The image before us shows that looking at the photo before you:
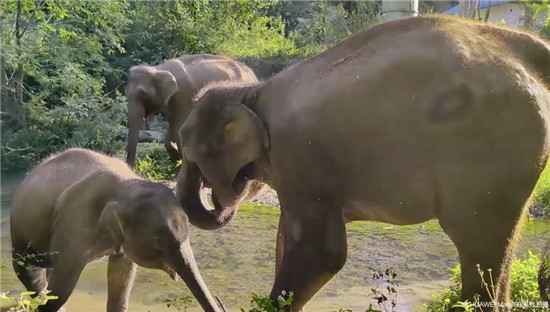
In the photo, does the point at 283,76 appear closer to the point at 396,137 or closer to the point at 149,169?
the point at 396,137

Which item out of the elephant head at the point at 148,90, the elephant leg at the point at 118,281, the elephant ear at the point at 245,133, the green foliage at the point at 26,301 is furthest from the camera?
the elephant head at the point at 148,90

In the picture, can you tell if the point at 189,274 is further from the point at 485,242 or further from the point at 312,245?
the point at 485,242

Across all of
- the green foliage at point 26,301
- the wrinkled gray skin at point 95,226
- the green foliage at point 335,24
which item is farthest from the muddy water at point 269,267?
the green foliage at point 335,24

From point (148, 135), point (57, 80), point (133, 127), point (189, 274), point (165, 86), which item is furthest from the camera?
point (148, 135)

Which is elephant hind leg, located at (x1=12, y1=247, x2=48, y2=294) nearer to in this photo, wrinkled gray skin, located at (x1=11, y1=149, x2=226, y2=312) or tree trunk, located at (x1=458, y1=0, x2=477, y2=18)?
wrinkled gray skin, located at (x1=11, y1=149, x2=226, y2=312)

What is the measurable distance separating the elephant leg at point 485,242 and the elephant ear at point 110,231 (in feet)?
4.30

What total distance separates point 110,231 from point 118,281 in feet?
1.60

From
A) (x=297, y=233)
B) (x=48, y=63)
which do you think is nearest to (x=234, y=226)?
(x=297, y=233)

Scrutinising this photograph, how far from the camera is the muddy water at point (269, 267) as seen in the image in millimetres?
3656

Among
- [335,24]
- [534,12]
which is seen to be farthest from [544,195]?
[534,12]

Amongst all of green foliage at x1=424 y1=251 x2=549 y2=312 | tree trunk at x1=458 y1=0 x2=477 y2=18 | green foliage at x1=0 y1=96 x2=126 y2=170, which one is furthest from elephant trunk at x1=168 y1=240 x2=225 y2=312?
tree trunk at x1=458 y1=0 x2=477 y2=18

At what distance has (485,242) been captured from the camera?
6.29 ft

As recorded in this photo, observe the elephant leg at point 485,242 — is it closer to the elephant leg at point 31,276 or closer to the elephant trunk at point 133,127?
the elephant leg at point 31,276

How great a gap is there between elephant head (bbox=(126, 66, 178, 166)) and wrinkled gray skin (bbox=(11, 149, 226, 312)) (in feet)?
11.1
